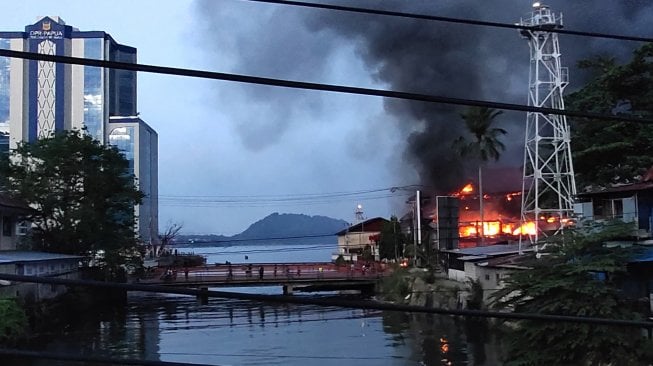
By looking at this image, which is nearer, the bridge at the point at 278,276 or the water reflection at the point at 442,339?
the water reflection at the point at 442,339

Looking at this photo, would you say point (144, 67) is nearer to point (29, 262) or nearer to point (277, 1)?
point (277, 1)

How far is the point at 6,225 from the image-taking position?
35.2 m

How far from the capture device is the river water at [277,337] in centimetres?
2479

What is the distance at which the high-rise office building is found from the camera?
80.2 m

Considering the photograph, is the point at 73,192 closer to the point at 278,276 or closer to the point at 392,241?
the point at 278,276

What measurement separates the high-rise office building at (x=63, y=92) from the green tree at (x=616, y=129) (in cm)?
5186

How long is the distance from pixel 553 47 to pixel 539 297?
1675cm

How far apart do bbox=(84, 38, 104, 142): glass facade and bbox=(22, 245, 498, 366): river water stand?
2028 inches

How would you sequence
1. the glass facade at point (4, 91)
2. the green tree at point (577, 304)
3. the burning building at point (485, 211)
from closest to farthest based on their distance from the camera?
1. the green tree at point (577, 304)
2. the burning building at point (485, 211)
3. the glass facade at point (4, 91)

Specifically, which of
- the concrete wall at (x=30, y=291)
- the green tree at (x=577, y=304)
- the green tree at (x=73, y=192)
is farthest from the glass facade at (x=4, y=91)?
the green tree at (x=577, y=304)

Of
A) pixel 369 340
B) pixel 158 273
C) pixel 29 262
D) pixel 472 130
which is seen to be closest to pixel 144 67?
pixel 369 340

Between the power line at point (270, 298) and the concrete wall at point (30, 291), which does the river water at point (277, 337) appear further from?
the power line at point (270, 298)

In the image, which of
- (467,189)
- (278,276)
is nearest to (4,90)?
(467,189)

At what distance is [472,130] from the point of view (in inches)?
1874
